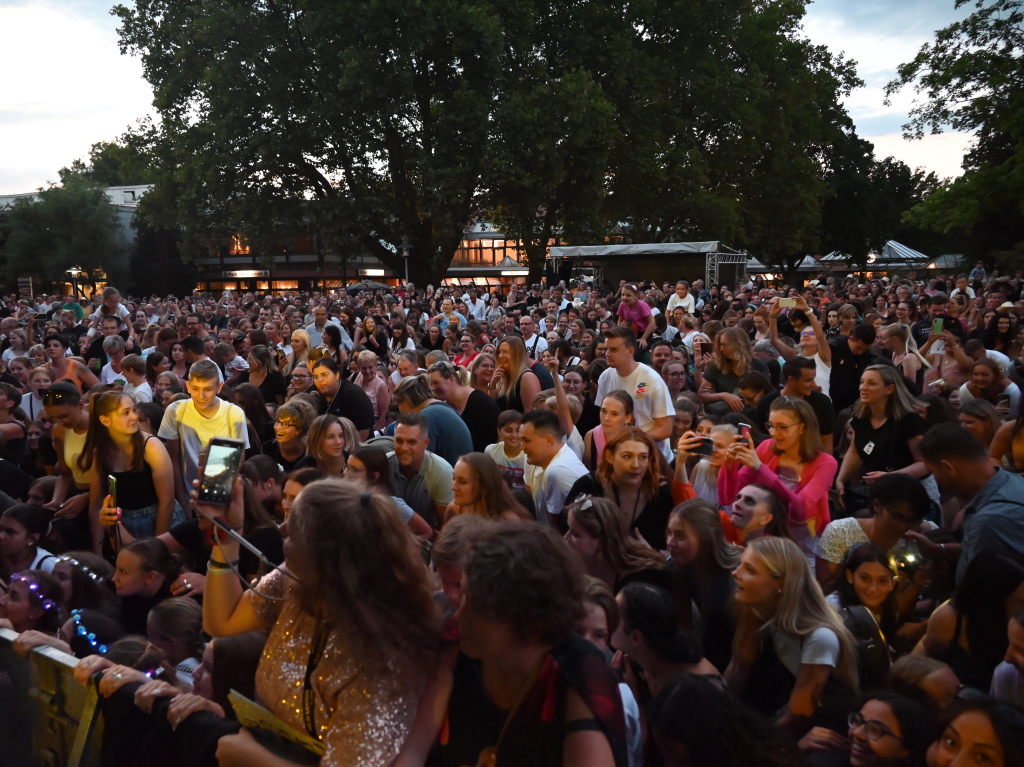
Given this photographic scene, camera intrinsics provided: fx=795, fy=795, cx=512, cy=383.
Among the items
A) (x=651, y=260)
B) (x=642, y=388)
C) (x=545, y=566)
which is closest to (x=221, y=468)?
(x=545, y=566)

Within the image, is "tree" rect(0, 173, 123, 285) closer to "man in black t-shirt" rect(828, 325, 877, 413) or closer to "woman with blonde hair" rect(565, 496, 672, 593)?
"man in black t-shirt" rect(828, 325, 877, 413)

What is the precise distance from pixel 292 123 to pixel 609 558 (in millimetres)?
24401

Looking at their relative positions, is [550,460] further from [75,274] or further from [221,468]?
[75,274]

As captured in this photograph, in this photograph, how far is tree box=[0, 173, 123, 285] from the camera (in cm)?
4488

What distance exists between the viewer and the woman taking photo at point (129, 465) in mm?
4672

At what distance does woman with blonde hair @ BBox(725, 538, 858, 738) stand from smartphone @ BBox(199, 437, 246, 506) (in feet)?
5.98

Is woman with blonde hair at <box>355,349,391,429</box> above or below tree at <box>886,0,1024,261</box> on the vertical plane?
below

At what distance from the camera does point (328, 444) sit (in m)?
4.93

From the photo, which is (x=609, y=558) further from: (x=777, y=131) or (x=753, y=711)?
(x=777, y=131)

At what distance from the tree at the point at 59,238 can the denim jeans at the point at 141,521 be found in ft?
151

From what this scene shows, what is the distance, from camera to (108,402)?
4.67m

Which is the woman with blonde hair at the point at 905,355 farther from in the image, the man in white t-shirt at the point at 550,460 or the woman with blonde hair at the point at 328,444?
the woman with blonde hair at the point at 328,444

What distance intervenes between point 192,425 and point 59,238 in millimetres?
46973

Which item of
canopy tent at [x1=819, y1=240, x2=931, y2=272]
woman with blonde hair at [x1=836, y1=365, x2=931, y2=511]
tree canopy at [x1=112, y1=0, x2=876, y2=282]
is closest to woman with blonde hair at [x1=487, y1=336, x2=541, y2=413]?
woman with blonde hair at [x1=836, y1=365, x2=931, y2=511]
